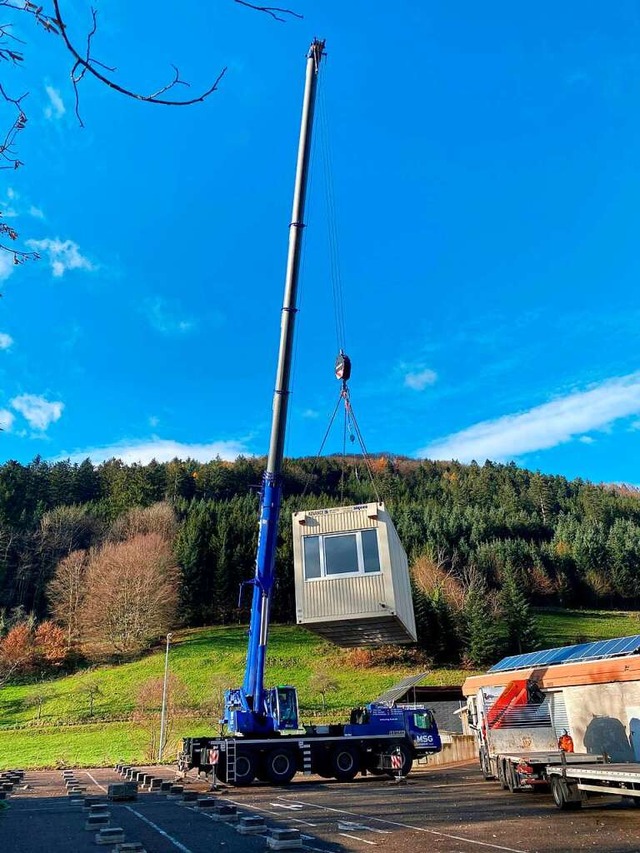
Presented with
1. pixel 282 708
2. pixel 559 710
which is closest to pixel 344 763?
pixel 282 708

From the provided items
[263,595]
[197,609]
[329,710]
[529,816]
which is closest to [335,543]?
[263,595]

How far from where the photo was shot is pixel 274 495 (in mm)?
17641

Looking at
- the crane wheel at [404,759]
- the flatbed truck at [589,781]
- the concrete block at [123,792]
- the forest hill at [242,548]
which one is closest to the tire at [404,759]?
the crane wheel at [404,759]

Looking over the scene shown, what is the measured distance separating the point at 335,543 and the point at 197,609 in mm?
61722

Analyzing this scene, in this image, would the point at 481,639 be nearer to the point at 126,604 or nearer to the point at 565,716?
the point at 126,604

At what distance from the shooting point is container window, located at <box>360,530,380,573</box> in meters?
14.8

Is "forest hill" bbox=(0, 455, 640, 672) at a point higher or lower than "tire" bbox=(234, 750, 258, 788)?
higher

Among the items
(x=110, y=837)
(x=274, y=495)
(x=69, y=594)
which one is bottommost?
(x=110, y=837)

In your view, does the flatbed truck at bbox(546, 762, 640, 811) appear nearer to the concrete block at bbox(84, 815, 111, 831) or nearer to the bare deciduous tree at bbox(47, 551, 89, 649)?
the concrete block at bbox(84, 815, 111, 831)

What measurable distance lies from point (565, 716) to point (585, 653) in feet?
6.69

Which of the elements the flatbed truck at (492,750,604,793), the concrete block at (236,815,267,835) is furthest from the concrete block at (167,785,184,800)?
the flatbed truck at (492,750,604,793)

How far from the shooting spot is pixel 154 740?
35.6m

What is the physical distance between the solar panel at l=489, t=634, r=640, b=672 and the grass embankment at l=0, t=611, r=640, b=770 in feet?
64.5

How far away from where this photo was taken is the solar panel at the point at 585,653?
18066mm
